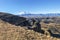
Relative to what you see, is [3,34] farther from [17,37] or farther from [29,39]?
[29,39]

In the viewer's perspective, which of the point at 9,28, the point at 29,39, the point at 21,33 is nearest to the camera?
the point at 29,39

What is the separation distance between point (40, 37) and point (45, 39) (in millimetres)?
687

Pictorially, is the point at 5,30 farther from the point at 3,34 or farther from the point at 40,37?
the point at 40,37

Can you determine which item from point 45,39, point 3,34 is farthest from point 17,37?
point 45,39

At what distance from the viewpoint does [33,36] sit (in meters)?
17.8

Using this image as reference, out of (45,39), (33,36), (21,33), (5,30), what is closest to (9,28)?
(5,30)

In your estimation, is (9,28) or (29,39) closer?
(29,39)

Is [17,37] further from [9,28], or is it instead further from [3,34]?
[9,28]

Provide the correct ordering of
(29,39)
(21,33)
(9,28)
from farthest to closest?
1. (9,28)
2. (21,33)
3. (29,39)

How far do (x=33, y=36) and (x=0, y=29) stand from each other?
406cm

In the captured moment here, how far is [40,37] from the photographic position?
17.8m

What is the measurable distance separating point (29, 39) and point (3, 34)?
2951 mm

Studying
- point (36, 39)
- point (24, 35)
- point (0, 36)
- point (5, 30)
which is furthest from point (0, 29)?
point (36, 39)

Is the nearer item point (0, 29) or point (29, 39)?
point (29, 39)
